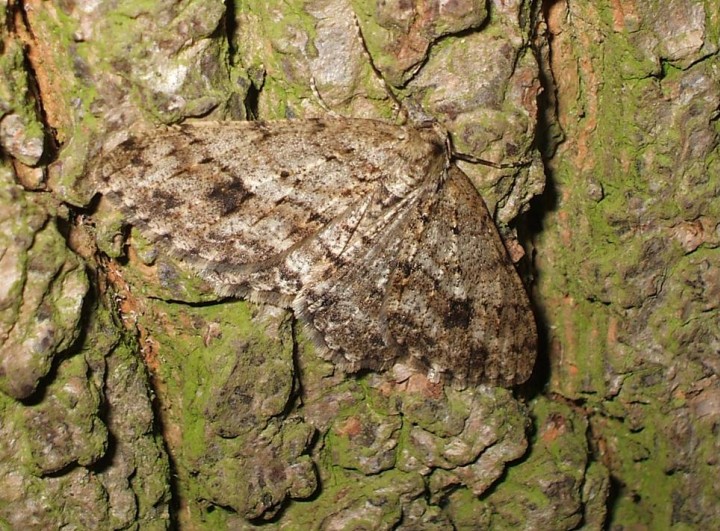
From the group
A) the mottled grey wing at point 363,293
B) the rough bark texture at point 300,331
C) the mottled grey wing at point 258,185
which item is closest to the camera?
the rough bark texture at point 300,331

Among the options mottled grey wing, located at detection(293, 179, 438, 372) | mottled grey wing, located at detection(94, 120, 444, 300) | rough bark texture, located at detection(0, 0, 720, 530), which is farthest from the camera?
mottled grey wing, located at detection(293, 179, 438, 372)

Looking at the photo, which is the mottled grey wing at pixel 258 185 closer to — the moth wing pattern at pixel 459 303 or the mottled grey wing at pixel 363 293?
the mottled grey wing at pixel 363 293

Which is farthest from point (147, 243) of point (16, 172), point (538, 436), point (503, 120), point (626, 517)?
point (626, 517)

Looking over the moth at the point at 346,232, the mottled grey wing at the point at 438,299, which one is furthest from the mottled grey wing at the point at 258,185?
the mottled grey wing at the point at 438,299

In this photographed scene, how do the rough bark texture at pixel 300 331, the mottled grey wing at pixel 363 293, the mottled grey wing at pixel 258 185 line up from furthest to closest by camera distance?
the mottled grey wing at pixel 363 293 → the mottled grey wing at pixel 258 185 → the rough bark texture at pixel 300 331

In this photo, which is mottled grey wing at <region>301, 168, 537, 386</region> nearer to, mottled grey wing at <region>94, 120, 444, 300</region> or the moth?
the moth

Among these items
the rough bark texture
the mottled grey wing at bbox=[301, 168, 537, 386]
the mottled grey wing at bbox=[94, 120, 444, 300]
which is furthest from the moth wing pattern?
the mottled grey wing at bbox=[94, 120, 444, 300]
